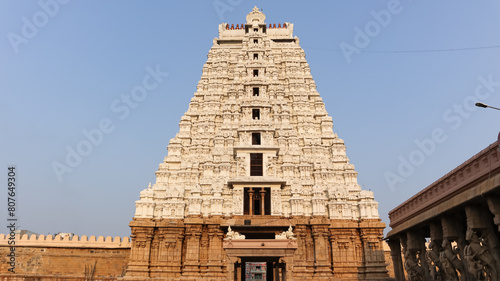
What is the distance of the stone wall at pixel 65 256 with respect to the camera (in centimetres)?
2964

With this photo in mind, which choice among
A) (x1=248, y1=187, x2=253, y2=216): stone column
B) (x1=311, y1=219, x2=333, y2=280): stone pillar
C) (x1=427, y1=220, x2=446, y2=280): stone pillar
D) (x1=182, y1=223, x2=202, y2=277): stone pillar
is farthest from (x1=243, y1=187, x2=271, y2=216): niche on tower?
(x1=427, y1=220, x2=446, y2=280): stone pillar

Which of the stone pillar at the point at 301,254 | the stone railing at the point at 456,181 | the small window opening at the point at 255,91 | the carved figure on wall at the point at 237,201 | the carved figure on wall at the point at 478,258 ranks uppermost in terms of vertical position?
the small window opening at the point at 255,91

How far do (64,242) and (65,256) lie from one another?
3.59 feet

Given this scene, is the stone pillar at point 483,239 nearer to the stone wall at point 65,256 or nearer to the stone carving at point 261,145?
the stone carving at point 261,145

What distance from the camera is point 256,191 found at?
29281 mm

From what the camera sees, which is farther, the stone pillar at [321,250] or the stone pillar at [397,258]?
the stone pillar at [321,250]

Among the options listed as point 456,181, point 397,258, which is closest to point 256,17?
point 397,258

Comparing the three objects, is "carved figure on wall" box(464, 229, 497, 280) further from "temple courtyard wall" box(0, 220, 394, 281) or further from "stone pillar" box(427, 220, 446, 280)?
"temple courtyard wall" box(0, 220, 394, 281)

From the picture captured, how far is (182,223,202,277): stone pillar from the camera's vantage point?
26.2 meters

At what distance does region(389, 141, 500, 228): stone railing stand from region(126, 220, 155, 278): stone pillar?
679 inches

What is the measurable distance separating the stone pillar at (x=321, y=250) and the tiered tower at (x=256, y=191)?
2.7 inches

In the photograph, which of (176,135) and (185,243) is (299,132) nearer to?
(176,135)

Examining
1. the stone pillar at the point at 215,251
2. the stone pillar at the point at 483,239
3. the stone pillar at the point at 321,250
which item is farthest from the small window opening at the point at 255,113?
the stone pillar at the point at 483,239

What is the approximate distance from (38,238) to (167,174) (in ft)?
37.9
